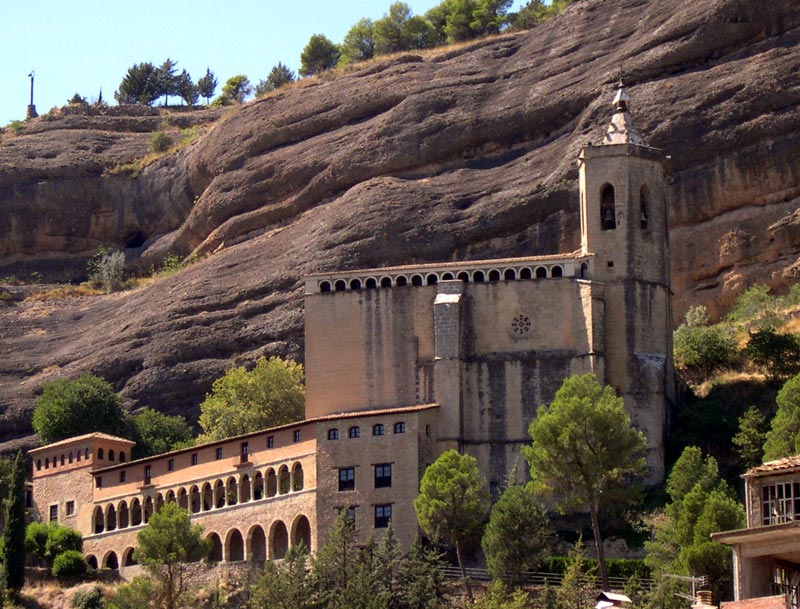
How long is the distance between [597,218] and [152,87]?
3018 inches

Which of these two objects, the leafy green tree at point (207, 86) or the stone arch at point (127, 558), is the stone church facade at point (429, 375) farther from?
the leafy green tree at point (207, 86)

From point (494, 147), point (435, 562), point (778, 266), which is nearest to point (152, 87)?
point (494, 147)

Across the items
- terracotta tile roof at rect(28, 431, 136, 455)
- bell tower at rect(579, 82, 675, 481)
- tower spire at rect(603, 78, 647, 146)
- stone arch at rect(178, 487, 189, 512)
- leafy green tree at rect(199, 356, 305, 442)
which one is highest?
tower spire at rect(603, 78, 647, 146)

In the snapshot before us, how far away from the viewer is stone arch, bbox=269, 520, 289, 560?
254ft

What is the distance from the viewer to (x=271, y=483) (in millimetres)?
79375

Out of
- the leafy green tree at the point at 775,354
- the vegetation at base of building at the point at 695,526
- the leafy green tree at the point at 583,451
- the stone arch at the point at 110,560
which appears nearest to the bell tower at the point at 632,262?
the leafy green tree at the point at 775,354

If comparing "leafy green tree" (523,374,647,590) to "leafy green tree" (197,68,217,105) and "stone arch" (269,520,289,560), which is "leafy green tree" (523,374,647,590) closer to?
"stone arch" (269,520,289,560)

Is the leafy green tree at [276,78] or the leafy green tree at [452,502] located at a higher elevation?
the leafy green tree at [276,78]

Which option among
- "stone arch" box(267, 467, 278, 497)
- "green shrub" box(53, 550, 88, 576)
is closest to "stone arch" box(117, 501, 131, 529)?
"green shrub" box(53, 550, 88, 576)

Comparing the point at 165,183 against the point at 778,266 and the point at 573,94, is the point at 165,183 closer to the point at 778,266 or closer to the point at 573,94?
the point at 573,94

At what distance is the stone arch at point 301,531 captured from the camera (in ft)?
251

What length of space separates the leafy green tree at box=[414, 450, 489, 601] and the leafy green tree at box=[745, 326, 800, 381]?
16.6 m

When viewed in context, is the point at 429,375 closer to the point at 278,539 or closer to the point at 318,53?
the point at 278,539

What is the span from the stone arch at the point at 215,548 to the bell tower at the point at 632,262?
16.9 metres
